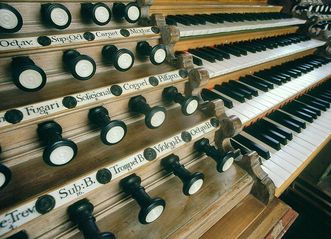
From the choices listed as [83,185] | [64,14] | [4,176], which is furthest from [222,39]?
[4,176]

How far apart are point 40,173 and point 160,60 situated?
37.2 inches

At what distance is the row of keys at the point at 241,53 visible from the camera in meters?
2.05

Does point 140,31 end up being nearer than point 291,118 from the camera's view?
Yes

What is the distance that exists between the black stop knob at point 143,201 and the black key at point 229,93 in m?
1.19

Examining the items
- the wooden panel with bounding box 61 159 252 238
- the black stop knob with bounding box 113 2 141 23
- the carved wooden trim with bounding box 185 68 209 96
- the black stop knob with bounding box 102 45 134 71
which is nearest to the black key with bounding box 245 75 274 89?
the carved wooden trim with bounding box 185 68 209 96

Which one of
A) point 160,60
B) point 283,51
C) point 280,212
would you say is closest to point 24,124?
point 160,60

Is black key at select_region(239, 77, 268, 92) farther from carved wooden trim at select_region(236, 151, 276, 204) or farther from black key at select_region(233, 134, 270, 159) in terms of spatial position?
carved wooden trim at select_region(236, 151, 276, 204)


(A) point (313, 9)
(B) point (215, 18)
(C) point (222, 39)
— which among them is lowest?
(C) point (222, 39)

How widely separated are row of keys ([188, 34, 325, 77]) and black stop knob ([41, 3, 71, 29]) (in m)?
1.09

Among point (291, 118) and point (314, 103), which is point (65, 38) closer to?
point (291, 118)

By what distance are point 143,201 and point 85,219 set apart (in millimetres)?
255

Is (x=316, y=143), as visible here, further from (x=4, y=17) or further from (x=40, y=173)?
(x=4, y=17)

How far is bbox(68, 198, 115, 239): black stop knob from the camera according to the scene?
96 centimetres

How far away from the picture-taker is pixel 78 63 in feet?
3.94
